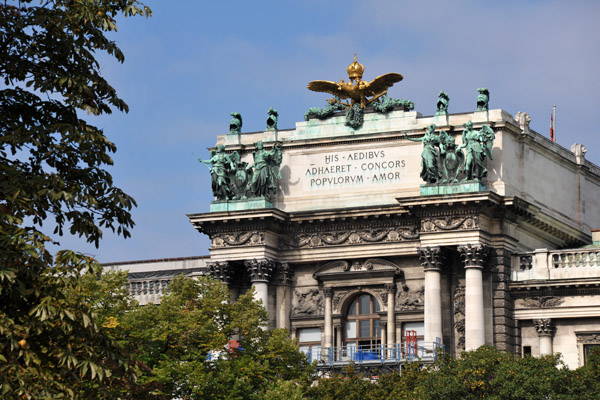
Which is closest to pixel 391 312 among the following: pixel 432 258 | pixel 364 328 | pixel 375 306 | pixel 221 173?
pixel 375 306

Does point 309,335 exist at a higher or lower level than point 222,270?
lower

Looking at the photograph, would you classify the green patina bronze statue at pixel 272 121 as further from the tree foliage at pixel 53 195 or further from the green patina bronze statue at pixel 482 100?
the tree foliage at pixel 53 195

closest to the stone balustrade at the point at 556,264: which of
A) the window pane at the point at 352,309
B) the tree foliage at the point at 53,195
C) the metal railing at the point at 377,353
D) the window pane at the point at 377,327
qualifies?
the metal railing at the point at 377,353

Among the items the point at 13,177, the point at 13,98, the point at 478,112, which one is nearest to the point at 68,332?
the point at 13,177

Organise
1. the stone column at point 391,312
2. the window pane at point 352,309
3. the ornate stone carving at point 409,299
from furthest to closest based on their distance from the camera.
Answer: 1. the window pane at point 352,309
2. the ornate stone carving at point 409,299
3. the stone column at point 391,312

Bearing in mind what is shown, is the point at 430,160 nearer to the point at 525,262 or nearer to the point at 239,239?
the point at 525,262

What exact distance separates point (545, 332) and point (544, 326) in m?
0.28

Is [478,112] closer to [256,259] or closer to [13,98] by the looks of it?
[256,259]

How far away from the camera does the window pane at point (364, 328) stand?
66.6m

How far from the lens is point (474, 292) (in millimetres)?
62625

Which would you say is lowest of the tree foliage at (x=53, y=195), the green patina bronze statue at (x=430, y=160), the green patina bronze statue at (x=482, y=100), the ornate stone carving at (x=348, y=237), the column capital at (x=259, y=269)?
the tree foliage at (x=53, y=195)

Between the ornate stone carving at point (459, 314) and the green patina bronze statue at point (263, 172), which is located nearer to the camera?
the ornate stone carving at point (459, 314)

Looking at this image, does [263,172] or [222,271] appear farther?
[263,172]

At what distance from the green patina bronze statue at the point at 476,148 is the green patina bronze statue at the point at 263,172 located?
32.5ft
